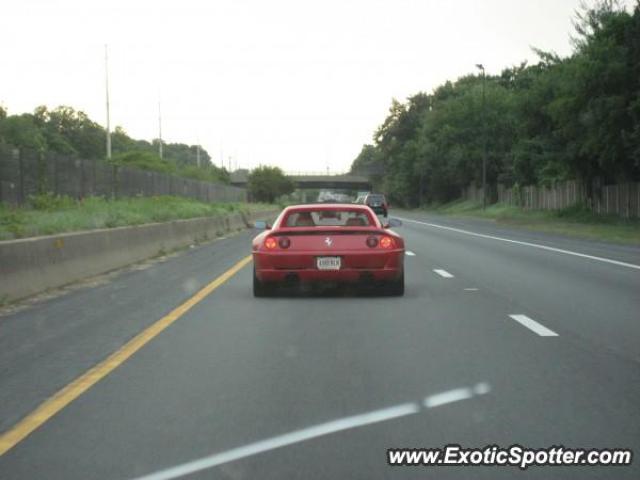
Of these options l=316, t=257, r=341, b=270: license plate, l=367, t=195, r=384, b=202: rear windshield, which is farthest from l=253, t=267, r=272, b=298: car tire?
l=367, t=195, r=384, b=202: rear windshield

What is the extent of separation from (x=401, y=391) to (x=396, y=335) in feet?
8.36

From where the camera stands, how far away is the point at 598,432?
5.19m

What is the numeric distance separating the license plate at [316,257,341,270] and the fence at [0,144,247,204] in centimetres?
1348

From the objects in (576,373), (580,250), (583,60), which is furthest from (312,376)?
(583,60)

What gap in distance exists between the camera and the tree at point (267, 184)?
431 feet

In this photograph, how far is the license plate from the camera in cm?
1194

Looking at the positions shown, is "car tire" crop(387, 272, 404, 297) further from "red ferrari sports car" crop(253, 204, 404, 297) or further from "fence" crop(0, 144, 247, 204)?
"fence" crop(0, 144, 247, 204)

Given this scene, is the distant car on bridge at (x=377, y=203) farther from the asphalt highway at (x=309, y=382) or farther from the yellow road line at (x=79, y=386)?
the yellow road line at (x=79, y=386)

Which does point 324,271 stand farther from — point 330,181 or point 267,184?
point 330,181

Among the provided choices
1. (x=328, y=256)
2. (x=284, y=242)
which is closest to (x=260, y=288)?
(x=284, y=242)

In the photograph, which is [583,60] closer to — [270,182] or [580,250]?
[580,250]

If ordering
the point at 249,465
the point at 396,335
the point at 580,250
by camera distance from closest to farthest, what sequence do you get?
the point at 249,465 < the point at 396,335 < the point at 580,250

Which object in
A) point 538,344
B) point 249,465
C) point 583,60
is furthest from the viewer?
point 583,60

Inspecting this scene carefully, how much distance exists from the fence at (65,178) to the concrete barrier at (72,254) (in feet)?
13.4
